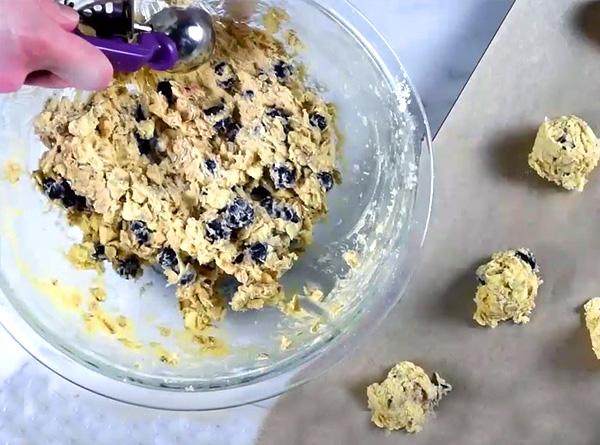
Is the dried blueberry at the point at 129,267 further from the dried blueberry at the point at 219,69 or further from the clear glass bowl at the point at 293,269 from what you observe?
the dried blueberry at the point at 219,69

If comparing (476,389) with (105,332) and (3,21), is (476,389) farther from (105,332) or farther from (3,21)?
(3,21)

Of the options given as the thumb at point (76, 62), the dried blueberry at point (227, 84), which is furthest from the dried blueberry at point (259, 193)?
the thumb at point (76, 62)

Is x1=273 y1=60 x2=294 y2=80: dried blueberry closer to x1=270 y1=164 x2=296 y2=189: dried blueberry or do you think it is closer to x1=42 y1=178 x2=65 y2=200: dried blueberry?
x1=270 y1=164 x2=296 y2=189: dried blueberry

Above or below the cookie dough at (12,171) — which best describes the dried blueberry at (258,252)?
above

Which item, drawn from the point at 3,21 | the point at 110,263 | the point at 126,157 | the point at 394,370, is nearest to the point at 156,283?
the point at 110,263

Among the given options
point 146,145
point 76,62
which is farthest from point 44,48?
point 146,145

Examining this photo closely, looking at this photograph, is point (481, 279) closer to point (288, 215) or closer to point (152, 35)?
point (288, 215)
